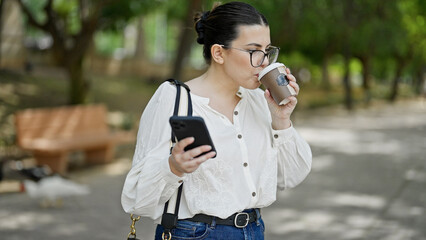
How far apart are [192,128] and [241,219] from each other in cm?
60

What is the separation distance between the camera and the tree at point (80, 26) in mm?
15586

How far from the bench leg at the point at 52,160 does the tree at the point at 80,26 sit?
17.4 ft

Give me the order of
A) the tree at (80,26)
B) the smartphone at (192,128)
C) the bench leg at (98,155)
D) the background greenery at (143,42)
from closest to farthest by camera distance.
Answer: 1. the smartphone at (192,128)
2. the bench leg at (98,155)
3. the tree at (80,26)
4. the background greenery at (143,42)

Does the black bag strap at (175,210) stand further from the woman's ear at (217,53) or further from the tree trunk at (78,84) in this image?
the tree trunk at (78,84)

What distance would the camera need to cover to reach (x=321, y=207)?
28.3ft

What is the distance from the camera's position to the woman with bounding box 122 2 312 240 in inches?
97.3

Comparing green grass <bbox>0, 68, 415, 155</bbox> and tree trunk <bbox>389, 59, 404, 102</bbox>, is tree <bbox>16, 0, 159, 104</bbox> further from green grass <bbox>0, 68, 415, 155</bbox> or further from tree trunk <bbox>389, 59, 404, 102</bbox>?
tree trunk <bbox>389, 59, 404, 102</bbox>

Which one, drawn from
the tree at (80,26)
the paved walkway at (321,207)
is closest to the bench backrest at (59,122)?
the paved walkway at (321,207)

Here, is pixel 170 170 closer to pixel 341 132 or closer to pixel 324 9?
pixel 341 132

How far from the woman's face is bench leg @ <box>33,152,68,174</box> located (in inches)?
337

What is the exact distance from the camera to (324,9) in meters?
26.3

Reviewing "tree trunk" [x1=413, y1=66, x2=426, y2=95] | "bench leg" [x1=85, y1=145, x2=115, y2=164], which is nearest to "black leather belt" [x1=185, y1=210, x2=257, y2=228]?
"bench leg" [x1=85, y1=145, x2=115, y2=164]

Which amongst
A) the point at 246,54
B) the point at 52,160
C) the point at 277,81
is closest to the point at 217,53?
the point at 246,54

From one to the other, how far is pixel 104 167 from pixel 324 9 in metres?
16.6
